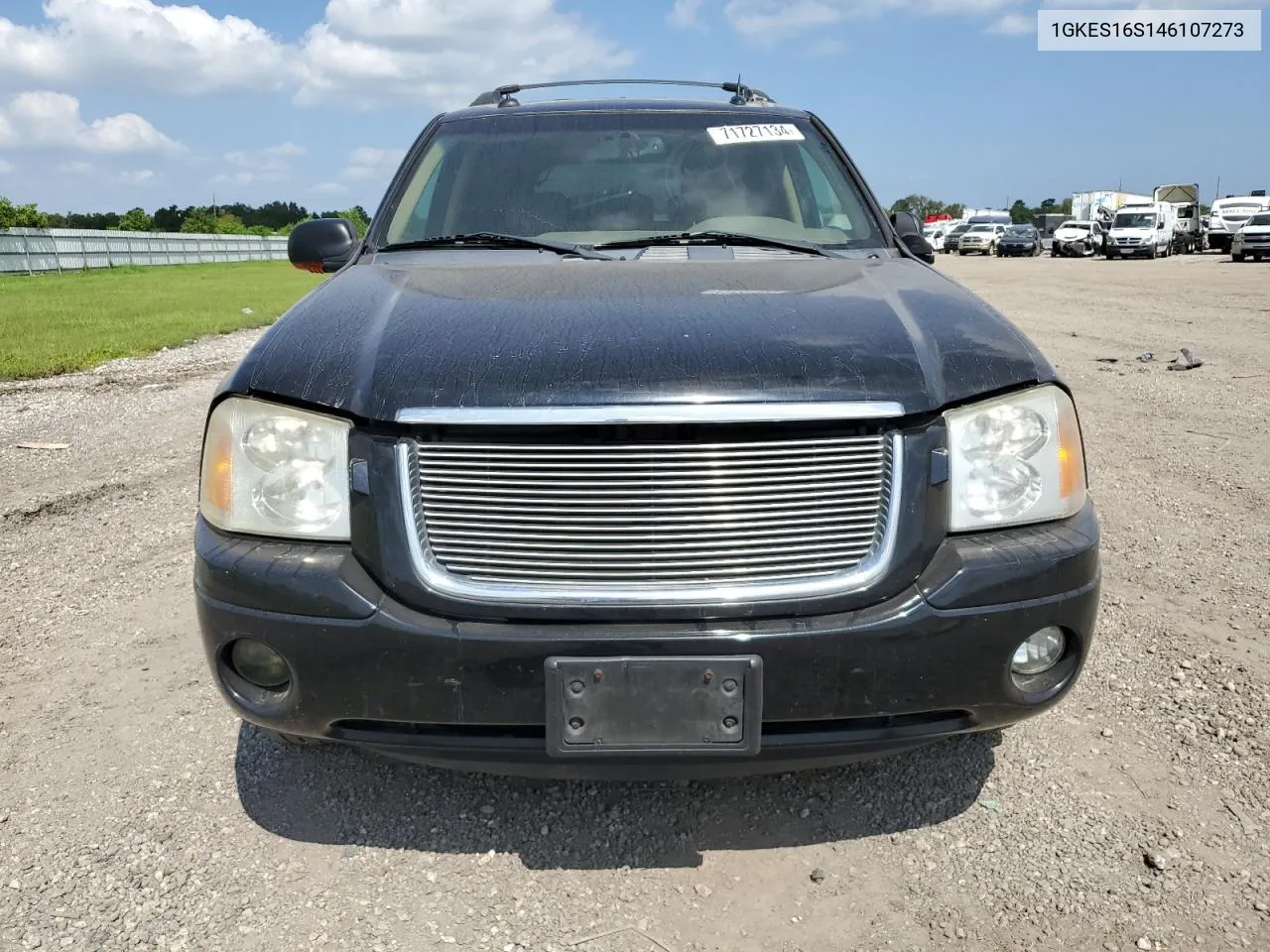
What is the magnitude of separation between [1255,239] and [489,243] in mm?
34566

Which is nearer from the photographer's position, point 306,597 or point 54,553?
point 306,597

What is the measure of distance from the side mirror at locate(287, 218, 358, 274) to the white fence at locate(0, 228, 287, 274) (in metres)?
29.3

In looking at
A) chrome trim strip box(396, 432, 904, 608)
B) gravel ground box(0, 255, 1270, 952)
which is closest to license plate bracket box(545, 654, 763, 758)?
chrome trim strip box(396, 432, 904, 608)

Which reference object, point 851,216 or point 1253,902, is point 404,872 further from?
point 851,216

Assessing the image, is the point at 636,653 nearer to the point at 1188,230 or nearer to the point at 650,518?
the point at 650,518

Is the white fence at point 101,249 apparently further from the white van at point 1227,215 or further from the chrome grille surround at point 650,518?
the white van at point 1227,215

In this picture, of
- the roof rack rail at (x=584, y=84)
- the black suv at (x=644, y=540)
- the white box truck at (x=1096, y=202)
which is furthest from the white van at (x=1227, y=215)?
the black suv at (x=644, y=540)

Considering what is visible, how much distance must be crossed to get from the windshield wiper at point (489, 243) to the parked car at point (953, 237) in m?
47.8

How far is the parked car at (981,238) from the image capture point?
4638 centimetres

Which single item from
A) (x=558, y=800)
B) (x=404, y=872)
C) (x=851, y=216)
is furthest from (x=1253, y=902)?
(x=851, y=216)

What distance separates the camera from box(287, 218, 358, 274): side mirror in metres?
3.46

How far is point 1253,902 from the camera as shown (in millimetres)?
2047

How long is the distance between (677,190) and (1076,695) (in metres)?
1.99

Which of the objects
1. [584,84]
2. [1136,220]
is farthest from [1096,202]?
[584,84]
